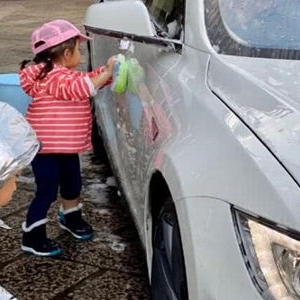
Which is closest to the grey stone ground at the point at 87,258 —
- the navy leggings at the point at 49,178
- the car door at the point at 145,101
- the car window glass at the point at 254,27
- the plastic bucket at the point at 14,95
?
the navy leggings at the point at 49,178

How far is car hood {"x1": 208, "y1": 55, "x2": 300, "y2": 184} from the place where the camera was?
221 centimetres

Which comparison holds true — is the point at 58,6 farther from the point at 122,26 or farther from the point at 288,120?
the point at 288,120

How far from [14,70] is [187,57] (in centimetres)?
706

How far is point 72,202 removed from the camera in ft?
14.5

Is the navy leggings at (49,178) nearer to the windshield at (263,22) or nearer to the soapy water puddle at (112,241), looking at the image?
the soapy water puddle at (112,241)

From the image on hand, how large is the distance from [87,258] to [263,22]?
1714mm

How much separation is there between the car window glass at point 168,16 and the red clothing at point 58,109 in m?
0.40

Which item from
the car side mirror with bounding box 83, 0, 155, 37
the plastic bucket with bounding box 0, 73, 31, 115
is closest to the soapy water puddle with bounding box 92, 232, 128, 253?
the plastic bucket with bounding box 0, 73, 31, 115

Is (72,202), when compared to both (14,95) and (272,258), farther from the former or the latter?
(272,258)

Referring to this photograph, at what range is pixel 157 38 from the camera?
3.17 metres

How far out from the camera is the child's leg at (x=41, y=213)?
13.4 ft

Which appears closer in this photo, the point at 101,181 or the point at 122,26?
the point at 122,26

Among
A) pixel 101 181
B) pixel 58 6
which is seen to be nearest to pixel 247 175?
pixel 101 181

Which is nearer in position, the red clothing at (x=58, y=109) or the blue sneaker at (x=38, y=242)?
the red clothing at (x=58, y=109)
